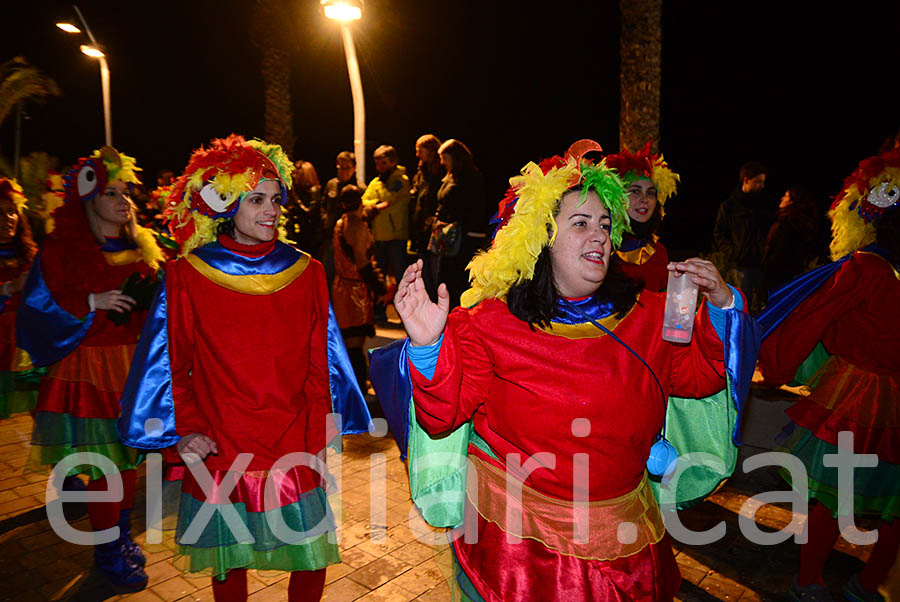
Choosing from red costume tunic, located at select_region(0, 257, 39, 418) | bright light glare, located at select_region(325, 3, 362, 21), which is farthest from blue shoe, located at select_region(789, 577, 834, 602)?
bright light glare, located at select_region(325, 3, 362, 21)

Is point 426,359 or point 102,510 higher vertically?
point 426,359

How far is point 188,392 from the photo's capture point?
2.78 meters

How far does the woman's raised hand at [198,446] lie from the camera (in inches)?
103

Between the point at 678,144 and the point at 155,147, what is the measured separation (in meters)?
19.5

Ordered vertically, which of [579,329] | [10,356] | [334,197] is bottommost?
[10,356]

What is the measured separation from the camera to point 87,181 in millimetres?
3838

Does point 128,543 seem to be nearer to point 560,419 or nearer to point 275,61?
point 560,419

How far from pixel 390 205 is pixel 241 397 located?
6.12m

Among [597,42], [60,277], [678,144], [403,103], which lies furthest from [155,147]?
[60,277]

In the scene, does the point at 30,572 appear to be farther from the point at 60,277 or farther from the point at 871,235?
the point at 871,235

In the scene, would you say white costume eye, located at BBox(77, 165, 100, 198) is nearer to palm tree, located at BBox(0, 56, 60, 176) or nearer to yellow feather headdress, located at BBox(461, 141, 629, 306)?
yellow feather headdress, located at BBox(461, 141, 629, 306)

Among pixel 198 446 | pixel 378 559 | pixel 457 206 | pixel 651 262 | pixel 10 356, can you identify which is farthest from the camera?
pixel 457 206

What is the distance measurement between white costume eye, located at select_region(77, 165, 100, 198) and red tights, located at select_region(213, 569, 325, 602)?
2.58m

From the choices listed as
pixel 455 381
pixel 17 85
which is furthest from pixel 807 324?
pixel 17 85
